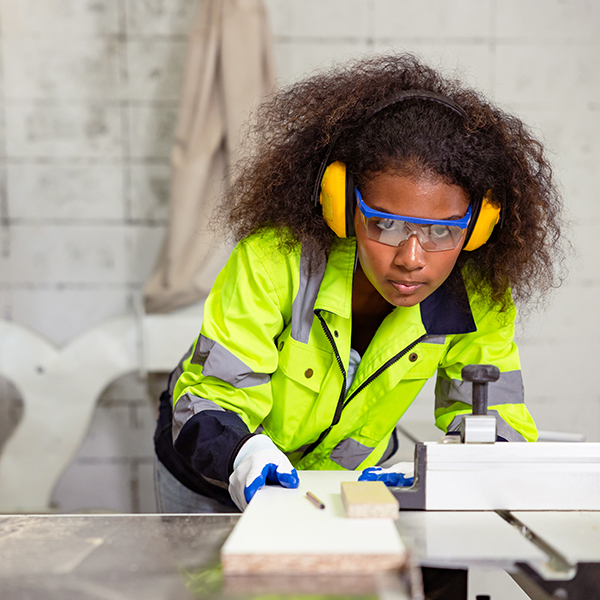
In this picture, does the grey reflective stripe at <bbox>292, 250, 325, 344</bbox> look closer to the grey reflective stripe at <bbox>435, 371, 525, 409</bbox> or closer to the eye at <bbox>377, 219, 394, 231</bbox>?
the eye at <bbox>377, 219, 394, 231</bbox>

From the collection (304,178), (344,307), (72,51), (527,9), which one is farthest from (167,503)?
(527,9)

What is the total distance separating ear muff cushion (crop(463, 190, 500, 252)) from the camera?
1011 mm

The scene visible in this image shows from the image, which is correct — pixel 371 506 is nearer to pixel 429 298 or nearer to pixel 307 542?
pixel 307 542

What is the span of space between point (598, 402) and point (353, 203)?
195 centimetres

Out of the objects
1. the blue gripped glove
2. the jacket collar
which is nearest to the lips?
the jacket collar

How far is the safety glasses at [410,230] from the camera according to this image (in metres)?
0.96

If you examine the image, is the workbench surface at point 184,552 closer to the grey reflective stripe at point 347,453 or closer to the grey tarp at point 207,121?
the grey reflective stripe at point 347,453

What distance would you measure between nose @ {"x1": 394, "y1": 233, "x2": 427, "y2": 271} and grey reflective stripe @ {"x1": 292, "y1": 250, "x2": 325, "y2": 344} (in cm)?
19

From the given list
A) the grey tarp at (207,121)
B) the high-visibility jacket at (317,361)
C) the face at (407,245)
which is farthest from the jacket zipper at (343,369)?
the grey tarp at (207,121)

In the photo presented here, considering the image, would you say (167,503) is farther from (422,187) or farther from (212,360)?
(422,187)

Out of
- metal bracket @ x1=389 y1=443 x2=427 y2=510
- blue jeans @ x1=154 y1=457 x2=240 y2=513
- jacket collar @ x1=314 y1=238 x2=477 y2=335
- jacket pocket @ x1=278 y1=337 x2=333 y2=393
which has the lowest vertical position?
blue jeans @ x1=154 y1=457 x2=240 y2=513

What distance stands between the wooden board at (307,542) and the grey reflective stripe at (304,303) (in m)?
0.35

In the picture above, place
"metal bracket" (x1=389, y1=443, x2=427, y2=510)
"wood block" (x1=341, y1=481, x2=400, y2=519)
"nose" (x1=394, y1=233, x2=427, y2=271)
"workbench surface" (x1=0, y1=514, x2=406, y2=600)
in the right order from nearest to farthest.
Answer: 1. "workbench surface" (x1=0, y1=514, x2=406, y2=600)
2. "wood block" (x1=341, y1=481, x2=400, y2=519)
3. "metal bracket" (x1=389, y1=443, x2=427, y2=510)
4. "nose" (x1=394, y1=233, x2=427, y2=271)

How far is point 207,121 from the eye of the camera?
207 centimetres
